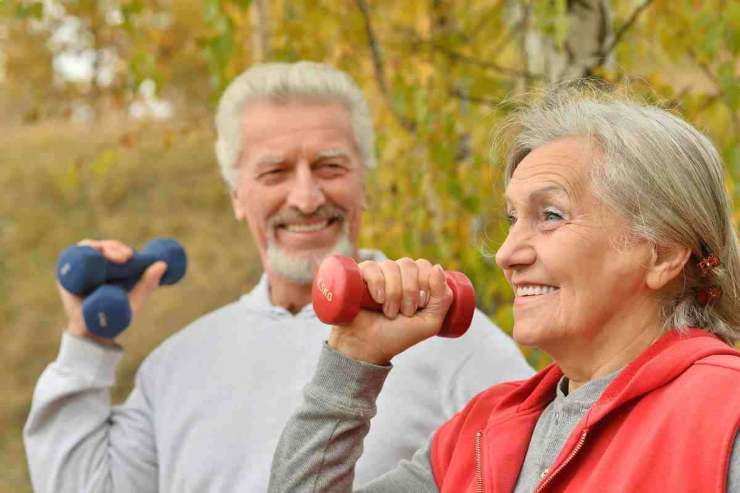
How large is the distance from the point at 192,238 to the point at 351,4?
21.7 feet

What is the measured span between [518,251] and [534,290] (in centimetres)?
7

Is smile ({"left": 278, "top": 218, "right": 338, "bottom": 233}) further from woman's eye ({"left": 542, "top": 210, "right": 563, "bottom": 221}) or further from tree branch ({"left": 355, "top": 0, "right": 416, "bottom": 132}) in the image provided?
tree branch ({"left": 355, "top": 0, "right": 416, "bottom": 132})

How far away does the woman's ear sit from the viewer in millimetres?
1577

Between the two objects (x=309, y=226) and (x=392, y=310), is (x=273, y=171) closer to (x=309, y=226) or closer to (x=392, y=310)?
(x=309, y=226)

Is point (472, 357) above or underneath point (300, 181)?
underneath

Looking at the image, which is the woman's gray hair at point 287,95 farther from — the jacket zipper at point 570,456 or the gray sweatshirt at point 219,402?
the jacket zipper at point 570,456

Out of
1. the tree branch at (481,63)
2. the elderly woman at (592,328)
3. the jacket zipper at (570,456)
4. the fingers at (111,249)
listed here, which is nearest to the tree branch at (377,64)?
the tree branch at (481,63)

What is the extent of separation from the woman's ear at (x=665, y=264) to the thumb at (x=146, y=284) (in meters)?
1.46

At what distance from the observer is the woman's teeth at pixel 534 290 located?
163 cm

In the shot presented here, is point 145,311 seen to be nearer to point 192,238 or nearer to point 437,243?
point 192,238

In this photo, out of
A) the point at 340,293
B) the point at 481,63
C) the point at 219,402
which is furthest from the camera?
the point at 481,63

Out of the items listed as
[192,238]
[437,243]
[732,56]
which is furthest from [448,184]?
[192,238]

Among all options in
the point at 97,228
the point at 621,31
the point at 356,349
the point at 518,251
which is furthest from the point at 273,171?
the point at 97,228

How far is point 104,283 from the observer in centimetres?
255
